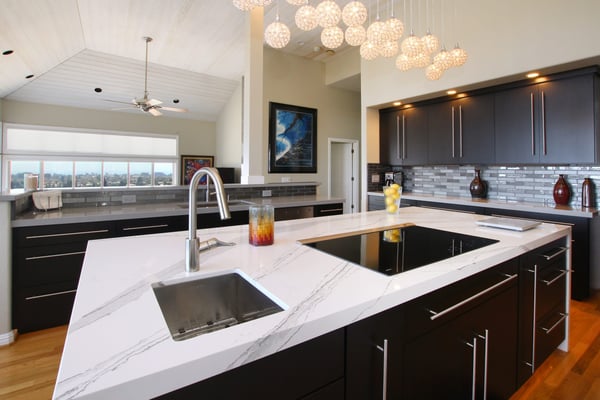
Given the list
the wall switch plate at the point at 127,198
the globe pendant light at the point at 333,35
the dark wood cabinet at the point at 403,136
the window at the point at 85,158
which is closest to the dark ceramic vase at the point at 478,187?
the dark wood cabinet at the point at 403,136

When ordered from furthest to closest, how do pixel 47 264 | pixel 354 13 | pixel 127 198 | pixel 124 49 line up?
1. pixel 124 49
2. pixel 127 198
3. pixel 47 264
4. pixel 354 13

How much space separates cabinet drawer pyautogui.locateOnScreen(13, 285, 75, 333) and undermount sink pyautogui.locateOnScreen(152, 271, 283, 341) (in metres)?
1.90

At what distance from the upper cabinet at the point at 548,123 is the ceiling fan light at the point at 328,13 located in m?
2.67

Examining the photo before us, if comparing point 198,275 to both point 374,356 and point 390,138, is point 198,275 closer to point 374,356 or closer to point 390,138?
point 374,356

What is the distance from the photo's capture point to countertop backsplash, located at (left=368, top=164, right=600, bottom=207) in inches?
126

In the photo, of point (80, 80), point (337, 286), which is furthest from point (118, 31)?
point (337, 286)

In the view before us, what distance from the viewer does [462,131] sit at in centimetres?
386

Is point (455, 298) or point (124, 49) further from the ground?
point (124, 49)

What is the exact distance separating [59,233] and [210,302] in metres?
1.89

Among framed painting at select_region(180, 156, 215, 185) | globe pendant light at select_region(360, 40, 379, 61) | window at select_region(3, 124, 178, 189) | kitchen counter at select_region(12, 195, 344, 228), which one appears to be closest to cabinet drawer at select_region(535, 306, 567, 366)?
globe pendant light at select_region(360, 40, 379, 61)

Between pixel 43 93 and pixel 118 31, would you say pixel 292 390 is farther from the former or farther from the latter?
pixel 43 93

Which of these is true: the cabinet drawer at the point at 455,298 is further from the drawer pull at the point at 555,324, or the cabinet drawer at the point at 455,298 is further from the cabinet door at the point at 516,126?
the cabinet door at the point at 516,126

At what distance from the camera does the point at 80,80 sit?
605 centimetres

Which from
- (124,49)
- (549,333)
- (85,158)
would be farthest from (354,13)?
(85,158)
